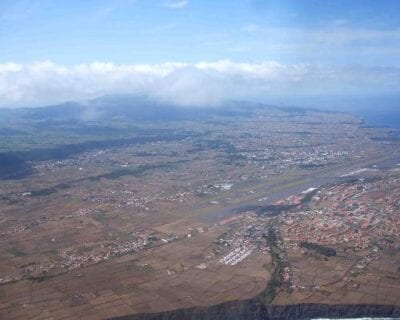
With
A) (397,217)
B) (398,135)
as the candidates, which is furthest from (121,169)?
(398,135)

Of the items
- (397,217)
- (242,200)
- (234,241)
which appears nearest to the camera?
(234,241)

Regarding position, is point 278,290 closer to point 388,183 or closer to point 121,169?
point 388,183

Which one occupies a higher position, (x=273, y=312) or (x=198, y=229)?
(x=198, y=229)

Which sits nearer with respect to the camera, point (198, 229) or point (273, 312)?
point (273, 312)

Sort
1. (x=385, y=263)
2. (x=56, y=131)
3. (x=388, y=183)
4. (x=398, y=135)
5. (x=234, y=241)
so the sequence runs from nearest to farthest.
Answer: (x=385, y=263), (x=234, y=241), (x=388, y=183), (x=398, y=135), (x=56, y=131)

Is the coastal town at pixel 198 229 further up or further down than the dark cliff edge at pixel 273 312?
→ further up

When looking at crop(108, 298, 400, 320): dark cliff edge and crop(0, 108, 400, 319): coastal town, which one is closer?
crop(108, 298, 400, 320): dark cliff edge

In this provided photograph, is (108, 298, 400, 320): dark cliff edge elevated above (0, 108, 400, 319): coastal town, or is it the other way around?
(0, 108, 400, 319): coastal town

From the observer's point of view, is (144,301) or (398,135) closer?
(144,301)
